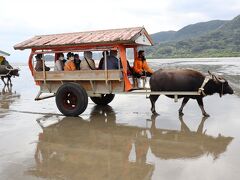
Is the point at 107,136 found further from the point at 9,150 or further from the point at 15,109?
the point at 15,109

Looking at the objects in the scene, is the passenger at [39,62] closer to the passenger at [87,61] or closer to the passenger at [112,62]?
the passenger at [87,61]

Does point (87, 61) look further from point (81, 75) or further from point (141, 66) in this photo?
point (141, 66)

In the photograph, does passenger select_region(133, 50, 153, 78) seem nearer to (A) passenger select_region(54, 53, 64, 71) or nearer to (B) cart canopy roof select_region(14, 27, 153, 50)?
(B) cart canopy roof select_region(14, 27, 153, 50)

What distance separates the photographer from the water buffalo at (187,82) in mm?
8570

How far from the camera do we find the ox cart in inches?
339

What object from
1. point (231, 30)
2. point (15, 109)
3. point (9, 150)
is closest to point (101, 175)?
point (9, 150)

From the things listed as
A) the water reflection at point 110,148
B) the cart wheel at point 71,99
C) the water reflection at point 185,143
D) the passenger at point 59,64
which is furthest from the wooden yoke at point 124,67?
the passenger at point 59,64

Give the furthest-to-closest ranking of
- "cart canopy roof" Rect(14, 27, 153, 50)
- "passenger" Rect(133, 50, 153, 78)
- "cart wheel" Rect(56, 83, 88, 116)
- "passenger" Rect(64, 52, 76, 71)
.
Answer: "passenger" Rect(133, 50, 153, 78) → "passenger" Rect(64, 52, 76, 71) → "cart wheel" Rect(56, 83, 88, 116) → "cart canopy roof" Rect(14, 27, 153, 50)

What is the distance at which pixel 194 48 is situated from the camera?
120 m

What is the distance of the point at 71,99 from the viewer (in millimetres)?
9477

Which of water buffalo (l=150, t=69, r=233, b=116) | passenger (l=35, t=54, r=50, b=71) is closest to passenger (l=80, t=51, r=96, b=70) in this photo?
passenger (l=35, t=54, r=50, b=71)

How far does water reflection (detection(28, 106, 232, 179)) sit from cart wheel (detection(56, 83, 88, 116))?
563mm

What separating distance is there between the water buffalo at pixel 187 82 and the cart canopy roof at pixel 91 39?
116 cm

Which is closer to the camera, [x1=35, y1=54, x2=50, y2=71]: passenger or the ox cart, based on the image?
the ox cart
